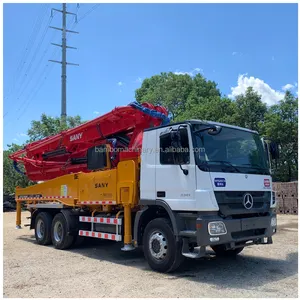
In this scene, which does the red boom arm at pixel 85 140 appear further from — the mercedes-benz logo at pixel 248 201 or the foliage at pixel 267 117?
the foliage at pixel 267 117

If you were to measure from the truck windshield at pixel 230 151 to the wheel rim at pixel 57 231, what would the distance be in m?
5.19

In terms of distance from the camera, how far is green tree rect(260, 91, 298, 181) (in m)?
22.7

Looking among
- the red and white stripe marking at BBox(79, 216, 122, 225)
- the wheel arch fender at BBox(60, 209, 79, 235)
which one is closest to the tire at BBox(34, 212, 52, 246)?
the wheel arch fender at BBox(60, 209, 79, 235)

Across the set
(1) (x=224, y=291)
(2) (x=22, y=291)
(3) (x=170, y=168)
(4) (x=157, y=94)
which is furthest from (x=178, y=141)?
(4) (x=157, y=94)

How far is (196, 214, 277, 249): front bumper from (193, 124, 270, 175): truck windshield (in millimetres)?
876

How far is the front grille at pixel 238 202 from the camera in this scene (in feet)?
20.7

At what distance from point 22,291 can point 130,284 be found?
5.68ft

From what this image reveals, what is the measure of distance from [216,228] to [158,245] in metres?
1.26

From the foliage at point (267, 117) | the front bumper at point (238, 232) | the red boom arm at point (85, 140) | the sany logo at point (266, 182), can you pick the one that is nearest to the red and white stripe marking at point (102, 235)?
the red boom arm at point (85, 140)

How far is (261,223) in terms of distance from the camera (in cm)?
685

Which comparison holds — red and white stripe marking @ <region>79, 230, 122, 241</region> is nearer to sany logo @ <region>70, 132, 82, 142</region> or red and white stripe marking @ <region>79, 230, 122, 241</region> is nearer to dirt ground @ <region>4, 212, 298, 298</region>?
dirt ground @ <region>4, 212, 298, 298</region>

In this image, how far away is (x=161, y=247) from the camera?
671 centimetres

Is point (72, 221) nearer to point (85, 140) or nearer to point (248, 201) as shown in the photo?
point (85, 140)

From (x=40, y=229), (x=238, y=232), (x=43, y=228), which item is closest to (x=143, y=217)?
(x=238, y=232)
